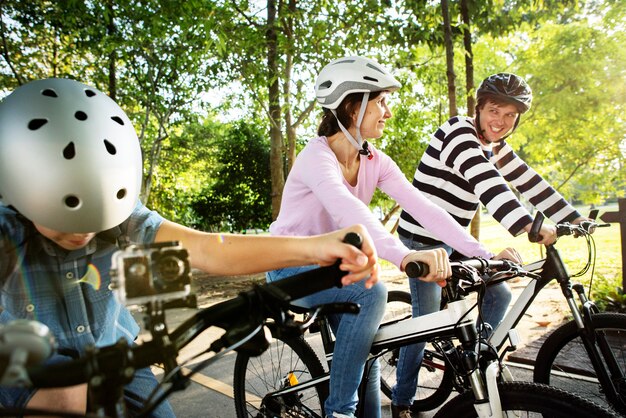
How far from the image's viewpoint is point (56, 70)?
1104cm

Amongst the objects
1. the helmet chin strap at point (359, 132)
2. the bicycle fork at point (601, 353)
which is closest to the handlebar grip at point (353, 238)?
the helmet chin strap at point (359, 132)

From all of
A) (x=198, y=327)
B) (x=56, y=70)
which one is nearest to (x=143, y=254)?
(x=198, y=327)

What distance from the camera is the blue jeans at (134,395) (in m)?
1.48

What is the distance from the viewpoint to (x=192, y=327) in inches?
41.0

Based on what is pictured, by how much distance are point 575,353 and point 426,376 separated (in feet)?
4.45

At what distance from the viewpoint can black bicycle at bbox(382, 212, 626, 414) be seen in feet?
8.73

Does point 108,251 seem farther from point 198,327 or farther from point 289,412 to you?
point 289,412

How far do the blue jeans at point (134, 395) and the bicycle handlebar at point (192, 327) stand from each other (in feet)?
1.99

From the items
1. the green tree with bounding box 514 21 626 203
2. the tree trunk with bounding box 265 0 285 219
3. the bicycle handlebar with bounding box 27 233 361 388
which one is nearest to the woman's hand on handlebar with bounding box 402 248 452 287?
the bicycle handlebar with bounding box 27 233 361 388

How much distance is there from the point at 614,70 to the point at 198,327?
9713 millimetres

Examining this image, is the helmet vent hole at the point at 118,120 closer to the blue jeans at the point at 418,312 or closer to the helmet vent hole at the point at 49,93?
the helmet vent hole at the point at 49,93

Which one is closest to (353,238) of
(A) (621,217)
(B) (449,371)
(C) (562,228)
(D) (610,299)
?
(C) (562,228)

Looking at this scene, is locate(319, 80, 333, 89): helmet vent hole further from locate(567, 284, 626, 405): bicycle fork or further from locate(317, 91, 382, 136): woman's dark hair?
locate(567, 284, 626, 405): bicycle fork

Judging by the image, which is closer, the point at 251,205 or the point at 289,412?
the point at 289,412
